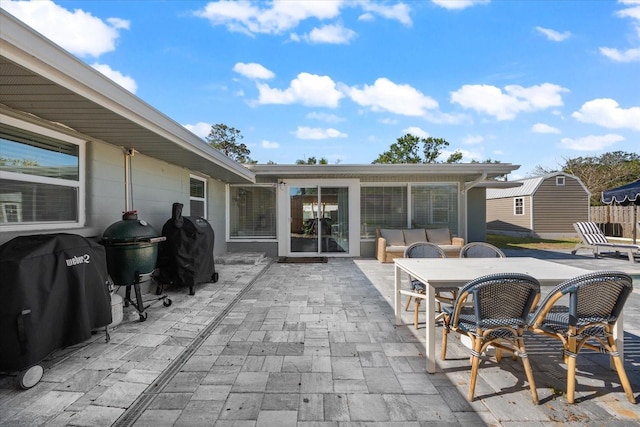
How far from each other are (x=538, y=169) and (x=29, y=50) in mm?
34581

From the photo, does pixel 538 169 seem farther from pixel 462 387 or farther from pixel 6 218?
pixel 6 218

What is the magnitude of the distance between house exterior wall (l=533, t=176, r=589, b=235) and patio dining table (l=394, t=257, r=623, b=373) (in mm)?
14046

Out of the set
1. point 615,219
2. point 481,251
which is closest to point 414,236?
point 481,251

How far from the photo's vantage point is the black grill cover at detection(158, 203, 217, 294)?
4270 millimetres

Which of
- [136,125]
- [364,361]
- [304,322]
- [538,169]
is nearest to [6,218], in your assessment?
[136,125]

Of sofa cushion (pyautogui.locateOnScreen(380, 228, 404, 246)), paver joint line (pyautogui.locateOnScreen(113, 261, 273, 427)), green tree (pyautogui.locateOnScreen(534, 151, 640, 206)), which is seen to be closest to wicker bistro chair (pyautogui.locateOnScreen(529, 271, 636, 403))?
paver joint line (pyautogui.locateOnScreen(113, 261, 273, 427))

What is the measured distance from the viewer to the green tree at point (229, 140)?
28145 mm

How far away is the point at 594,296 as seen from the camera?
6.49 ft

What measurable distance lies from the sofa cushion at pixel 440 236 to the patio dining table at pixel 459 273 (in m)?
4.32

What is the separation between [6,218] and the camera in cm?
262

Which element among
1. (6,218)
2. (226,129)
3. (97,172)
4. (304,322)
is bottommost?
(304,322)

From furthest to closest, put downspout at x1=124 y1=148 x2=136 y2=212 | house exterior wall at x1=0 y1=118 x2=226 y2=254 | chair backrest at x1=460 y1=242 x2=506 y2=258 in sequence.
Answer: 1. downspout at x1=124 y1=148 x2=136 y2=212
2. chair backrest at x1=460 y1=242 x2=506 y2=258
3. house exterior wall at x1=0 y1=118 x2=226 y2=254

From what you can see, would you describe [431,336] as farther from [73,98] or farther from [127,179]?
[127,179]

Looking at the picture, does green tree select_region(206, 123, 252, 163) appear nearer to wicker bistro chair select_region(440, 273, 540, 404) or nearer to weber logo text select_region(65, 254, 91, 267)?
weber logo text select_region(65, 254, 91, 267)
